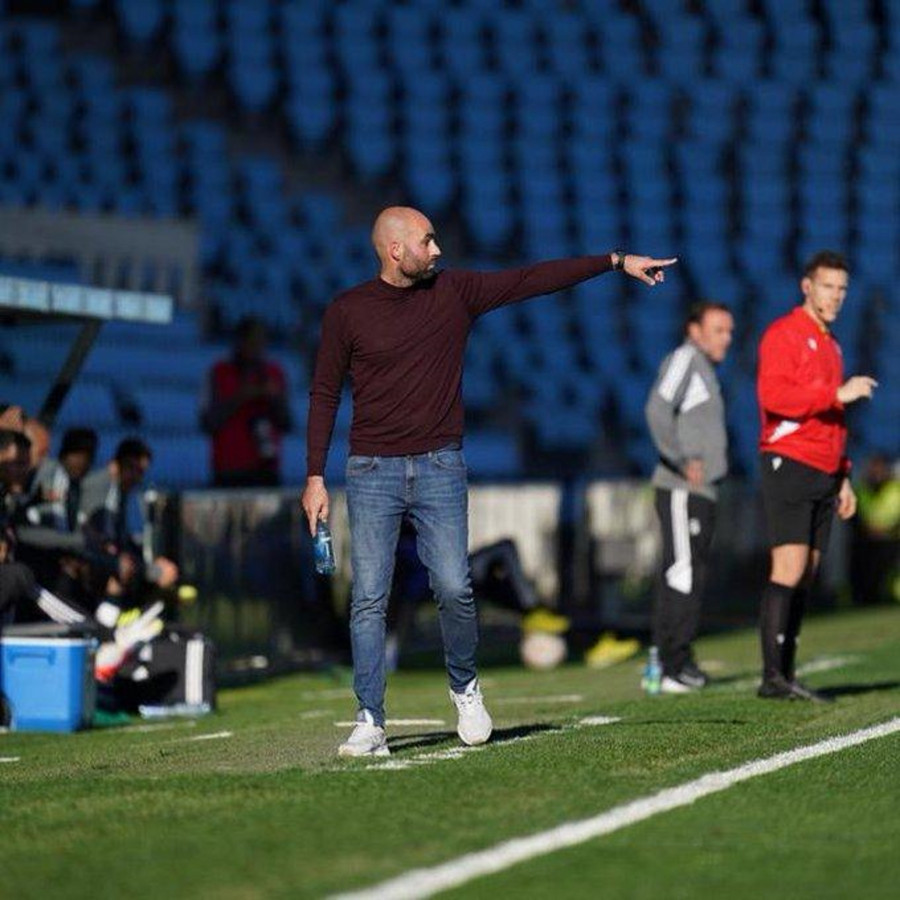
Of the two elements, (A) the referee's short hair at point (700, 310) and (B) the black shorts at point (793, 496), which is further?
(A) the referee's short hair at point (700, 310)

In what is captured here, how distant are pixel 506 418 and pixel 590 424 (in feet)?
3.08

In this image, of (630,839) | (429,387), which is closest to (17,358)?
(429,387)

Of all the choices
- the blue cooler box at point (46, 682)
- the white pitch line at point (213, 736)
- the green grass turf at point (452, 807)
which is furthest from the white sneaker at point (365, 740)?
the blue cooler box at point (46, 682)

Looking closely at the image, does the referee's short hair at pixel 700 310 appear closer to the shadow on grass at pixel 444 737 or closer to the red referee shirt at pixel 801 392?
the red referee shirt at pixel 801 392

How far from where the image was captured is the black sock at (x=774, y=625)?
11258 mm

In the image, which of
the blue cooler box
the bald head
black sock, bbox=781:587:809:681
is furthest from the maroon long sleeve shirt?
black sock, bbox=781:587:809:681

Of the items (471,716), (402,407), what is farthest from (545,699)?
(402,407)

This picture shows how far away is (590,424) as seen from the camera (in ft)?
80.8

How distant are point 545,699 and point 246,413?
12.9 ft

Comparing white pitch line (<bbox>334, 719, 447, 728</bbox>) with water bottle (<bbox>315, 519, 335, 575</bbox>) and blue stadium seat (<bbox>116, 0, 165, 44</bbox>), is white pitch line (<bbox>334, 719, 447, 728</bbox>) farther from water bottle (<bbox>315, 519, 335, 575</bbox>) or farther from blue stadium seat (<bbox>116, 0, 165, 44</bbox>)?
blue stadium seat (<bbox>116, 0, 165, 44</bbox>)

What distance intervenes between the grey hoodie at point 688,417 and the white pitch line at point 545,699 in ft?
3.77

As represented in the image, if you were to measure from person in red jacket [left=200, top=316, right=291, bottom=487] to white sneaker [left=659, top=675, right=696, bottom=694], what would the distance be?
12.8 ft

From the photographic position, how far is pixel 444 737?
377 inches

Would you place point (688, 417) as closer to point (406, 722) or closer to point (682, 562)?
point (682, 562)
